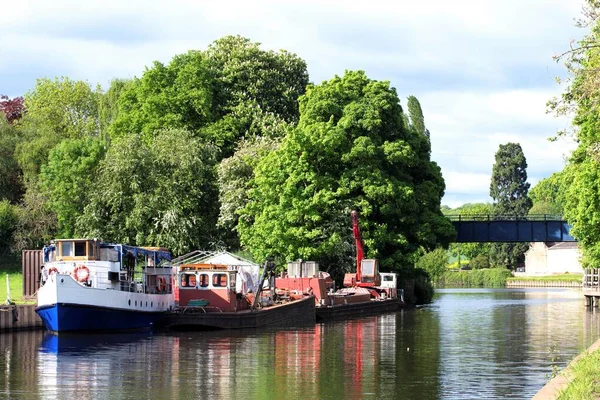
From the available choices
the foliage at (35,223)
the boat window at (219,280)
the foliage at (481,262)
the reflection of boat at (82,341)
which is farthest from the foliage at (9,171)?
the foliage at (481,262)

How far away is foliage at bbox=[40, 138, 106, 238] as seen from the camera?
3329 inches

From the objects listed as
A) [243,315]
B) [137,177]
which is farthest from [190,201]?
[243,315]

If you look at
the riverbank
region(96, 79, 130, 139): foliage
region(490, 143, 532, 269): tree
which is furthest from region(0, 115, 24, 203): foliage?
region(490, 143, 532, 269): tree

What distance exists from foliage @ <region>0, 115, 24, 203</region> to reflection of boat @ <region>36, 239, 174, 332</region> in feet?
125

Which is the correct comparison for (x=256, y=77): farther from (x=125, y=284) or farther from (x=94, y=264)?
(x=94, y=264)

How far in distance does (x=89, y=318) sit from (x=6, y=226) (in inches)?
1434

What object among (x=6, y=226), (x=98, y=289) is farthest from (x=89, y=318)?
(x=6, y=226)

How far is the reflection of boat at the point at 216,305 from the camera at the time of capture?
55.9m

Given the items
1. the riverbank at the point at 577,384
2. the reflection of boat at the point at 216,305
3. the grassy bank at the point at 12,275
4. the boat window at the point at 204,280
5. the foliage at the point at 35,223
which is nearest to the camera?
the riverbank at the point at 577,384

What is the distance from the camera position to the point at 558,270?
A: 18000 cm

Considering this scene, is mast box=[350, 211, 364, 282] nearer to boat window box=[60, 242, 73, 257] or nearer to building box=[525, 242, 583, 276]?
boat window box=[60, 242, 73, 257]

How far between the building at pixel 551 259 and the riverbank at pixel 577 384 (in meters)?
158

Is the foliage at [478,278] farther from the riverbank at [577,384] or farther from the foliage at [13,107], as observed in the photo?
the riverbank at [577,384]

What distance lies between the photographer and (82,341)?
48094 mm
